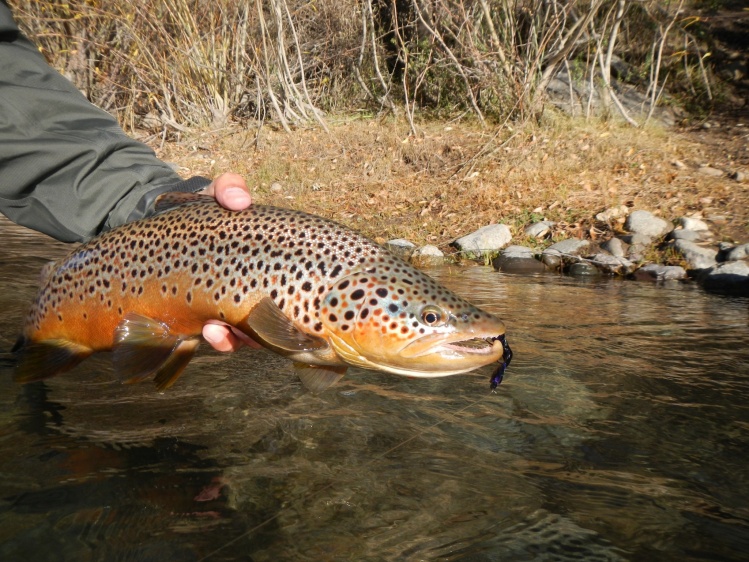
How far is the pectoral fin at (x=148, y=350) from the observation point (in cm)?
293

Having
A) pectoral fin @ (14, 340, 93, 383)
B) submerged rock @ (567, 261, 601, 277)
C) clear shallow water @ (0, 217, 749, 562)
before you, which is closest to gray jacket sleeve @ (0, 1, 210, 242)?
pectoral fin @ (14, 340, 93, 383)

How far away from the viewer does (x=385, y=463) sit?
3.25 meters

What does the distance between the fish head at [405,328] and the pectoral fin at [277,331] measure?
0.34 feet

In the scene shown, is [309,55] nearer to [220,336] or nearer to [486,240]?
[486,240]

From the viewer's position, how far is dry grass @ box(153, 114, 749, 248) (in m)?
10.2

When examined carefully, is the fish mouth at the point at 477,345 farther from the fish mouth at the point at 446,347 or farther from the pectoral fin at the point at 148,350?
the pectoral fin at the point at 148,350

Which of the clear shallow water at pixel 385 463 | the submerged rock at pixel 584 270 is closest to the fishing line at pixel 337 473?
the clear shallow water at pixel 385 463

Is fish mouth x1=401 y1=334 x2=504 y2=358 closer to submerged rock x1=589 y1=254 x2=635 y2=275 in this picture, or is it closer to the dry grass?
submerged rock x1=589 y1=254 x2=635 y2=275

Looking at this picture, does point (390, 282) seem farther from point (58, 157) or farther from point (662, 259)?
point (662, 259)

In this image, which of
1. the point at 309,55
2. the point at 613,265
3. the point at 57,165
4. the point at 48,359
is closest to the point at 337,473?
the point at 48,359

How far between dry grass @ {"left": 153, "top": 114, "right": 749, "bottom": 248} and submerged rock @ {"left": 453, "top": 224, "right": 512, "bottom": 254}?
23 centimetres

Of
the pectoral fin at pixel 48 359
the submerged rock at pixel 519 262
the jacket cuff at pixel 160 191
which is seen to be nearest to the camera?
the pectoral fin at pixel 48 359

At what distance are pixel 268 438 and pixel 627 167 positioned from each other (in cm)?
938

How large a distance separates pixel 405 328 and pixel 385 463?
2.80ft
